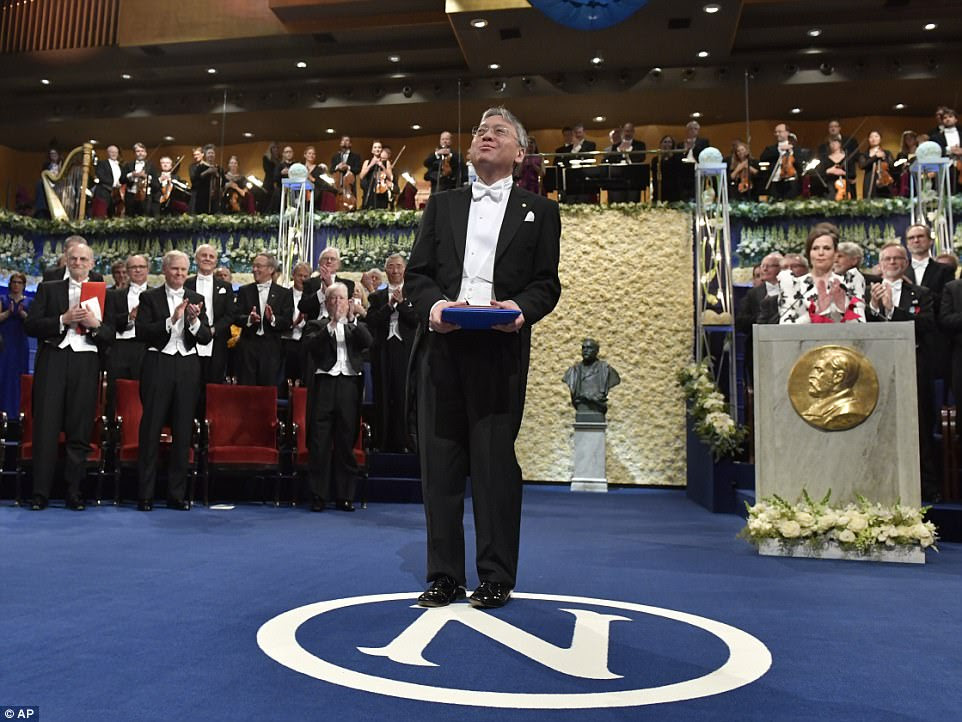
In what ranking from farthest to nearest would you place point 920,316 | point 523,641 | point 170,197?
point 170,197 < point 920,316 < point 523,641

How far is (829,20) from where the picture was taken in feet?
Answer: 42.4

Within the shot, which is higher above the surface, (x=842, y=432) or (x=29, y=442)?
(x=842, y=432)

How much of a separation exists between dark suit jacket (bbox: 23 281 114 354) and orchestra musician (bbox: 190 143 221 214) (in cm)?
742

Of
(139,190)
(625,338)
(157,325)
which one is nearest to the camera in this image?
(157,325)

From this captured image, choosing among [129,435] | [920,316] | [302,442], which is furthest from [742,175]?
[129,435]

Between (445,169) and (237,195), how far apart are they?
355 centimetres

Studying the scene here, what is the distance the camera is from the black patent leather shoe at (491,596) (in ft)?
8.57

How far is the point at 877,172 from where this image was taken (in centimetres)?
1157

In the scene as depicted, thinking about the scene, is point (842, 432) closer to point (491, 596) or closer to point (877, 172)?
point (491, 596)

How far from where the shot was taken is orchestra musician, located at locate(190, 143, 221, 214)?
1290cm

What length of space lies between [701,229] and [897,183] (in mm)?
5448

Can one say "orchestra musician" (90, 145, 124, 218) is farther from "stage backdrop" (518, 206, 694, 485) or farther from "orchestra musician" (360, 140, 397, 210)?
"stage backdrop" (518, 206, 694, 485)

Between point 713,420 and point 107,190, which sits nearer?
point 713,420

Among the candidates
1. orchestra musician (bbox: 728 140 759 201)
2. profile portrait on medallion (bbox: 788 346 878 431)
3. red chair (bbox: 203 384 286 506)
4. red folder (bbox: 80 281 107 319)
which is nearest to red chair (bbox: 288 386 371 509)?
red chair (bbox: 203 384 286 506)
